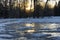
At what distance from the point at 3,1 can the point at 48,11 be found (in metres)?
4.01

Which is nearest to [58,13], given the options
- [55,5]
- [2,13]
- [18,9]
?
[55,5]

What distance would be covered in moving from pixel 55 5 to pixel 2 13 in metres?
4.69

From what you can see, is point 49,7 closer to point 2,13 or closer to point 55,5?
point 55,5

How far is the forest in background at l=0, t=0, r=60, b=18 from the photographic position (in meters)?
21.1

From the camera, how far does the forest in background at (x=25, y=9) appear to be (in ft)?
69.4

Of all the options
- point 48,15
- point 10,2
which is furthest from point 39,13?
point 10,2

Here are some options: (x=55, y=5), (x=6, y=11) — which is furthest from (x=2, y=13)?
(x=55, y=5)

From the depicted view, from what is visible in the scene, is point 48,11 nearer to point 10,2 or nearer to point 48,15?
point 48,15

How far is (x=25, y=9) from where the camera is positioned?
2148 cm

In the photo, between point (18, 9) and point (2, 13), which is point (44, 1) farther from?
point (2, 13)

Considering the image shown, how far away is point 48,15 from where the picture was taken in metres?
21.3

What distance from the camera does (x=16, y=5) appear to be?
70.6 feet

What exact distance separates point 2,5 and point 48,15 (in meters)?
4.09

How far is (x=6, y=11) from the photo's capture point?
2152 centimetres
